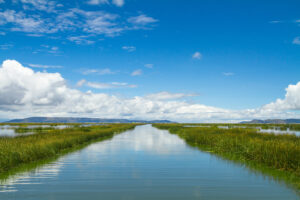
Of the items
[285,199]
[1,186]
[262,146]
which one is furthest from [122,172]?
[262,146]

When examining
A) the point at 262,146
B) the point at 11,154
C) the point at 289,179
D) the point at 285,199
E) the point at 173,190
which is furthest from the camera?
the point at 262,146

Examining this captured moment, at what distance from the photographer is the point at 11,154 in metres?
18.9

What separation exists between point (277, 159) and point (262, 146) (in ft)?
10.2

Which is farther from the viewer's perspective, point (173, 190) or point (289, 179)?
point (289, 179)

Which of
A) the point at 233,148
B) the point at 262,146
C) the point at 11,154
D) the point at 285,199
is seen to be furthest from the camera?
the point at 233,148

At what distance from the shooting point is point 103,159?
2298 centimetres

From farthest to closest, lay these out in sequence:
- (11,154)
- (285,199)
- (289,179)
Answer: (11,154), (289,179), (285,199)

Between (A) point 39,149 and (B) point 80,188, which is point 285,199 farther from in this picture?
(A) point 39,149

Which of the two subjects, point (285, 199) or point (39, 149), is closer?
point (285, 199)

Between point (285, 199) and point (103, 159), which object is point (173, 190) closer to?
point (285, 199)

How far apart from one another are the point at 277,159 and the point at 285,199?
7495 mm

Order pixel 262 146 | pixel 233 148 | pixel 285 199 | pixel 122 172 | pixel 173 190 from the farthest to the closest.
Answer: pixel 233 148 → pixel 262 146 → pixel 122 172 → pixel 173 190 → pixel 285 199

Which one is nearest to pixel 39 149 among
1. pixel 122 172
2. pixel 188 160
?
pixel 122 172

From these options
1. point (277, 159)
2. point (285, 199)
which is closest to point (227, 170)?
point (277, 159)
